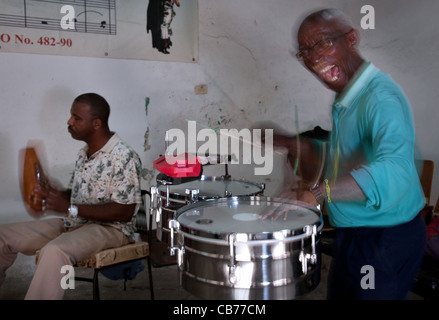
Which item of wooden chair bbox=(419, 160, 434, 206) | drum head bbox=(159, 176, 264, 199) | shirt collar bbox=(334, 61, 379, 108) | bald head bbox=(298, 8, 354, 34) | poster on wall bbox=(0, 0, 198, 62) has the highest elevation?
poster on wall bbox=(0, 0, 198, 62)

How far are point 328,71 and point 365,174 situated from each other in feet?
1.69

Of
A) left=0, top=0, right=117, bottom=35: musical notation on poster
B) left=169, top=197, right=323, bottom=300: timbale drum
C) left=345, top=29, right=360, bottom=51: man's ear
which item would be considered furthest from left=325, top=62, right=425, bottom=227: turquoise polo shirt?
left=0, top=0, right=117, bottom=35: musical notation on poster

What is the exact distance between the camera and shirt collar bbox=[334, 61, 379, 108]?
5.10 ft

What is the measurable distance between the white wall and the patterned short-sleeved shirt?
886mm

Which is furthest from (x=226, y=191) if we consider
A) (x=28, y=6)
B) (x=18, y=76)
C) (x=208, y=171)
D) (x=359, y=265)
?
(x=28, y=6)

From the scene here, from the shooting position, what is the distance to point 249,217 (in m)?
1.83

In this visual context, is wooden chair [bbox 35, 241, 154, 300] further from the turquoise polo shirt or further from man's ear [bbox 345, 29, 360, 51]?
man's ear [bbox 345, 29, 360, 51]

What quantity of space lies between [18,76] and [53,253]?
5.45ft

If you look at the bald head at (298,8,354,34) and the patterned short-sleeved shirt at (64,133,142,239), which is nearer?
the bald head at (298,8,354,34)

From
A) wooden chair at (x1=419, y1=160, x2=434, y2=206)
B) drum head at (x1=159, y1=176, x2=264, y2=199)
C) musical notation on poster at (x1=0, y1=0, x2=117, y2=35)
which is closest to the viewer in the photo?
drum head at (x1=159, y1=176, x2=264, y2=199)

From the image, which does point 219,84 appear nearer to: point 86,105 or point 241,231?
point 86,105

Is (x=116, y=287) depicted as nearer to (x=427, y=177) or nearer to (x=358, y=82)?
(x=358, y=82)

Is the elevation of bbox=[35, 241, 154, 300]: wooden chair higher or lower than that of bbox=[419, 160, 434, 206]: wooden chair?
lower

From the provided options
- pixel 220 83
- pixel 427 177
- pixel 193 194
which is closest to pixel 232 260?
pixel 193 194
